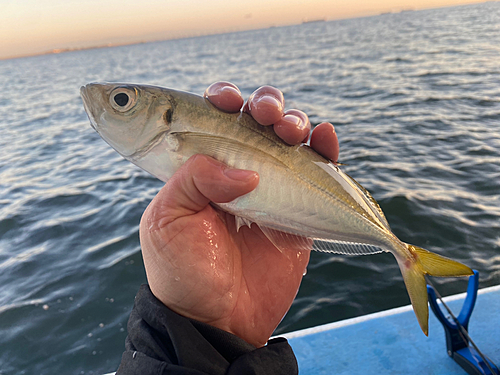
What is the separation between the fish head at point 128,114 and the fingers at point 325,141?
3.92ft

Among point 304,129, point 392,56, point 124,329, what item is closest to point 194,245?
point 304,129

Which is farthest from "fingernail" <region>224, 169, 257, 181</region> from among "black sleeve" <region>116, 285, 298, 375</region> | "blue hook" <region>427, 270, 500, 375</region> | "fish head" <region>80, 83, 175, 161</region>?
"blue hook" <region>427, 270, 500, 375</region>

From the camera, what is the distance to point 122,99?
247 cm

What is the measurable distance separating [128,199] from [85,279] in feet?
11.4

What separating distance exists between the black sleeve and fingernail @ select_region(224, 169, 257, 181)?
0.98m

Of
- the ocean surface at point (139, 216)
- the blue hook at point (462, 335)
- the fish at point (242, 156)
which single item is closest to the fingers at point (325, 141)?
the fish at point (242, 156)

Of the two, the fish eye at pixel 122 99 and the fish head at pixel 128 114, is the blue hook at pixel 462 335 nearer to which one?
the fish head at pixel 128 114

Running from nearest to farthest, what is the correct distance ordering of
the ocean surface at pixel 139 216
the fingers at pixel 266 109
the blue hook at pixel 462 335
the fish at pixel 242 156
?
the fish at pixel 242 156
the fingers at pixel 266 109
the blue hook at pixel 462 335
the ocean surface at pixel 139 216

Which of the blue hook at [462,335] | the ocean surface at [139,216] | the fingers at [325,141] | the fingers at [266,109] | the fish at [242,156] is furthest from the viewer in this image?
the ocean surface at [139,216]

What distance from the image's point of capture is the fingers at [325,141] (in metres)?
2.83

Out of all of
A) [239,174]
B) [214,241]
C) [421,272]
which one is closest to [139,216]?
[214,241]

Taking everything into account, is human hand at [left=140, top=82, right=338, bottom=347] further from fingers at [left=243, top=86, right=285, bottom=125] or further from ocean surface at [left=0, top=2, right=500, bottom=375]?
ocean surface at [left=0, top=2, right=500, bottom=375]

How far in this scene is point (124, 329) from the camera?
5527 mm

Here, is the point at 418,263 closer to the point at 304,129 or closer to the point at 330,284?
the point at 304,129
